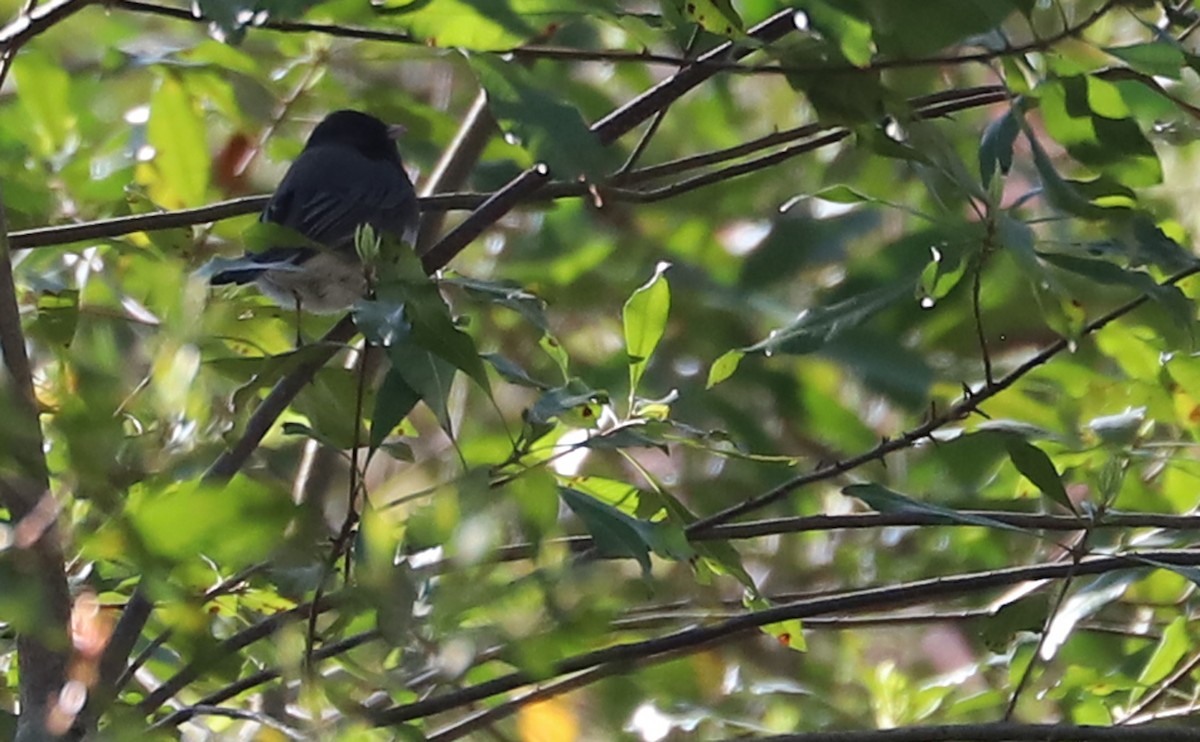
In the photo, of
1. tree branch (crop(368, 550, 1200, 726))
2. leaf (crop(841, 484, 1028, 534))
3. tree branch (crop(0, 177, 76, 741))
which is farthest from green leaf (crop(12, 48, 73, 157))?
leaf (crop(841, 484, 1028, 534))

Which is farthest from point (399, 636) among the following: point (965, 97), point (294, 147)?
point (294, 147)

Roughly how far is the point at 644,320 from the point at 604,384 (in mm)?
217

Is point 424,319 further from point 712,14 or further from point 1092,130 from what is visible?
point 1092,130

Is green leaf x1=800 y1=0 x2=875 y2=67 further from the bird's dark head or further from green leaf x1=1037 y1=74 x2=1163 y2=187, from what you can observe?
the bird's dark head

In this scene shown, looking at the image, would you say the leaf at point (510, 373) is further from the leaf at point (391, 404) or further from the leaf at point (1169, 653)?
the leaf at point (1169, 653)

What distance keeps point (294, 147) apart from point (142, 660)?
0.88m

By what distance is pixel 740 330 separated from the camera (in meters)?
1.51

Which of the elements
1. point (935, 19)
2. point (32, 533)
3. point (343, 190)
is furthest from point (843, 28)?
point (343, 190)

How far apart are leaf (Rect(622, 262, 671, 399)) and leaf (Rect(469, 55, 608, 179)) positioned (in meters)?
0.23

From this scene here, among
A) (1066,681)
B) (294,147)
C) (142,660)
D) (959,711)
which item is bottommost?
(959,711)

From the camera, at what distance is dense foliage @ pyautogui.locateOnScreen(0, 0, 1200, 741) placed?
2.27ft

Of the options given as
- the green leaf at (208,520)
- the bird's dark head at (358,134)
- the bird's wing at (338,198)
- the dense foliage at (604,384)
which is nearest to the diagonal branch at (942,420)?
the dense foliage at (604,384)

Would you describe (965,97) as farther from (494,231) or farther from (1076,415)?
(494,231)

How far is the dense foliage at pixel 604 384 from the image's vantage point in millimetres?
692
